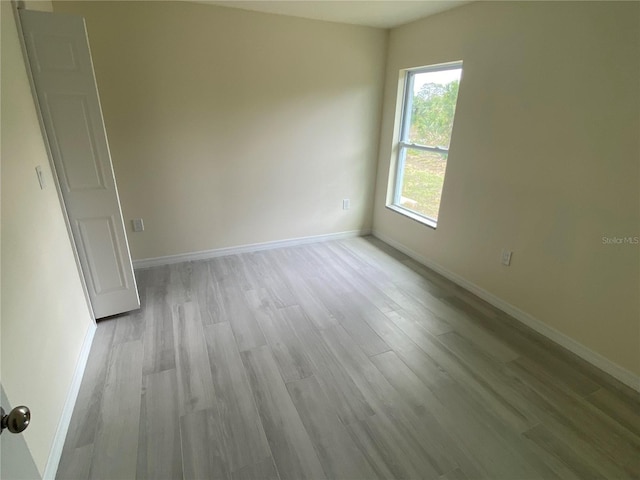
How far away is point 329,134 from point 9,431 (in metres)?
3.43

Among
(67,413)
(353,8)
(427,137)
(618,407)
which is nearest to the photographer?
(67,413)

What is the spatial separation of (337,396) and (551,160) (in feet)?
6.64

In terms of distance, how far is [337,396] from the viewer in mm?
1835

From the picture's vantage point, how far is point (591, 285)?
207 centimetres

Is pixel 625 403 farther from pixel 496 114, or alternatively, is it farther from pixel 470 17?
pixel 470 17

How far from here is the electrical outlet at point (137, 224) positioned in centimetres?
316

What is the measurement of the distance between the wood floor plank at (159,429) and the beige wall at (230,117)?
1756 millimetres

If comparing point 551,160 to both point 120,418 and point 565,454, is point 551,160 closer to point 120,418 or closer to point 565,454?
point 565,454

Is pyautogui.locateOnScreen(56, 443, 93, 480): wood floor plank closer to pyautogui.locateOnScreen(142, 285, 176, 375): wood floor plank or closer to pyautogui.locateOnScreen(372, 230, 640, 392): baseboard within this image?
pyautogui.locateOnScreen(142, 285, 176, 375): wood floor plank

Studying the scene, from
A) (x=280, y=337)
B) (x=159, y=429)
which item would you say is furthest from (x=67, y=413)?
(x=280, y=337)

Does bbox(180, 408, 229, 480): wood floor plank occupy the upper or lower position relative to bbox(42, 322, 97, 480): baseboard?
lower

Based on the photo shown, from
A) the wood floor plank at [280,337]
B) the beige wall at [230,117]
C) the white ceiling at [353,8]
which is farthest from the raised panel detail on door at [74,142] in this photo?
the white ceiling at [353,8]

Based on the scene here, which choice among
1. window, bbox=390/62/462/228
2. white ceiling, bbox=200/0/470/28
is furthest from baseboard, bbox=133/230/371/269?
white ceiling, bbox=200/0/470/28

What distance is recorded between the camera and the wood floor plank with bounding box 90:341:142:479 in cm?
146
